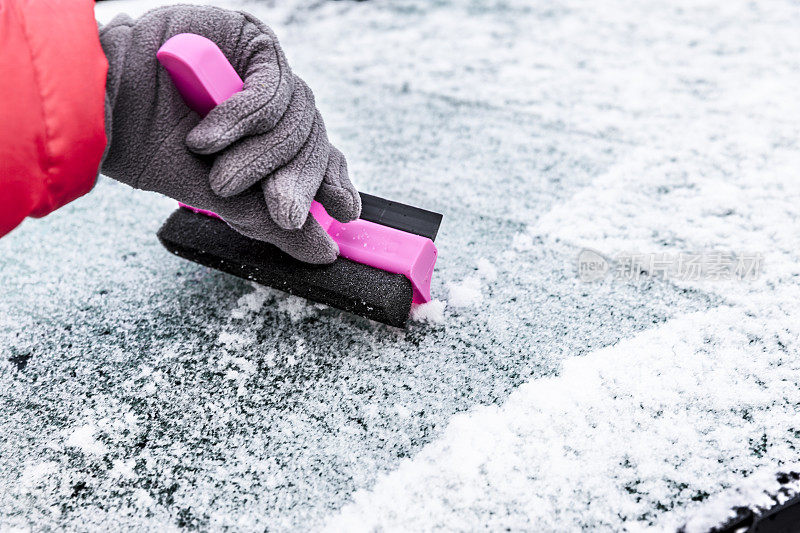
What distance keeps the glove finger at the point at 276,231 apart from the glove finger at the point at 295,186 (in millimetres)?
35

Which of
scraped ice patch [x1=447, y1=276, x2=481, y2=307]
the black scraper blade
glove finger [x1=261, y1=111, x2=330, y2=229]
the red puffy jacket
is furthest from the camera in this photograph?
scraped ice patch [x1=447, y1=276, x2=481, y2=307]

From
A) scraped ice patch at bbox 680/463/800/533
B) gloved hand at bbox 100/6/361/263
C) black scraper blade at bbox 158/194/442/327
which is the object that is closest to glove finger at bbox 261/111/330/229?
gloved hand at bbox 100/6/361/263

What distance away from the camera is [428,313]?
85 centimetres

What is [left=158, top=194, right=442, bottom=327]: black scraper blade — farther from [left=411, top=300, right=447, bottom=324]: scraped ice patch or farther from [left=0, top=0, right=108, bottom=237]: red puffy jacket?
[left=0, top=0, right=108, bottom=237]: red puffy jacket

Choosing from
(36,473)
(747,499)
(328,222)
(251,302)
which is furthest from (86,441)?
(747,499)

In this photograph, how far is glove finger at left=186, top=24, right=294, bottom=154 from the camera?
23.5 inches

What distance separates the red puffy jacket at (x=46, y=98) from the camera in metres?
0.52

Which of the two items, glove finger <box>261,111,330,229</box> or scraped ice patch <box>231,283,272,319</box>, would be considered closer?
glove finger <box>261,111,330,229</box>

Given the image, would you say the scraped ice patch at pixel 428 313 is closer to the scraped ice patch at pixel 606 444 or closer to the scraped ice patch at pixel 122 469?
the scraped ice patch at pixel 606 444

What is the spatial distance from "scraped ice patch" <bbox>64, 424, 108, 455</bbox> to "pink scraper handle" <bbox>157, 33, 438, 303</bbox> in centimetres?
34

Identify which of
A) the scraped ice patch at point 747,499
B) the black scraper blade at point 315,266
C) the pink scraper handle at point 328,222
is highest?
the pink scraper handle at point 328,222

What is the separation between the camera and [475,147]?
120 centimetres

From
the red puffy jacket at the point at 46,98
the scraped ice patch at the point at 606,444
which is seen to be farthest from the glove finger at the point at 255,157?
the scraped ice patch at the point at 606,444

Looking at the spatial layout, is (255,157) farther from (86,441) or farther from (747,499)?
(747,499)
